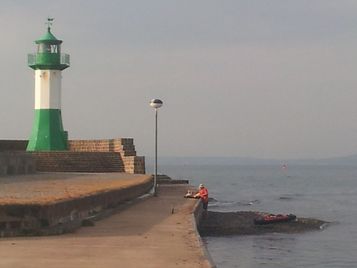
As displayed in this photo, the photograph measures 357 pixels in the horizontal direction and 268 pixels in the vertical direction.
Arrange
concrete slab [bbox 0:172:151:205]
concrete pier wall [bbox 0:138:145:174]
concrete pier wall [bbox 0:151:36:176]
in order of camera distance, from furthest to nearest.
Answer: concrete pier wall [bbox 0:138:145:174]
concrete pier wall [bbox 0:151:36:176]
concrete slab [bbox 0:172:151:205]

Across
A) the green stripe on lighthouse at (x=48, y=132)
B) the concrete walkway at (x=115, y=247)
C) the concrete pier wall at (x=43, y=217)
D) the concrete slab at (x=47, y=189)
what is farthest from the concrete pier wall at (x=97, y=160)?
the concrete pier wall at (x=43, y=217)

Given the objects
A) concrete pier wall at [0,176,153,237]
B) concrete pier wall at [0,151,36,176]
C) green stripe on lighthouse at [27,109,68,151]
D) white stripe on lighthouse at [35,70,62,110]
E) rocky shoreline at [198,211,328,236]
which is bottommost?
rocky shoreline at [198,211,328,236]

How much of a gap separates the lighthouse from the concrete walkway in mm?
26836

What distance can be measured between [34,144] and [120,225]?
2884 cm

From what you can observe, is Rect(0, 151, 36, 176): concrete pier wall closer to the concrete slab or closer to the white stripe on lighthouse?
the concrete slab

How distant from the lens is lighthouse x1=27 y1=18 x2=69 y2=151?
1695 inches

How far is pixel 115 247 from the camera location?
11.8 meters

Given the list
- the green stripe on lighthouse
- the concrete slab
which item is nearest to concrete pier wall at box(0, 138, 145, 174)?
the green stripe on lighthouse

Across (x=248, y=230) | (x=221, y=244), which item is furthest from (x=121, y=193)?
(x=248, y=230)

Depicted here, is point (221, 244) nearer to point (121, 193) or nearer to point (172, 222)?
point (121, 193)

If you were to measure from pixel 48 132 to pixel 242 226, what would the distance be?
1851 centimetres

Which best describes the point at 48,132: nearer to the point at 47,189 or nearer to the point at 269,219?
the point at 269,219

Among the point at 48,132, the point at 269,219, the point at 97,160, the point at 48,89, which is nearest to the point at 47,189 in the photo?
the point at 269,219

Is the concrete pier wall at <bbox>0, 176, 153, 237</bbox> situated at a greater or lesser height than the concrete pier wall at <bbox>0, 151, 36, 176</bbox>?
lesser
